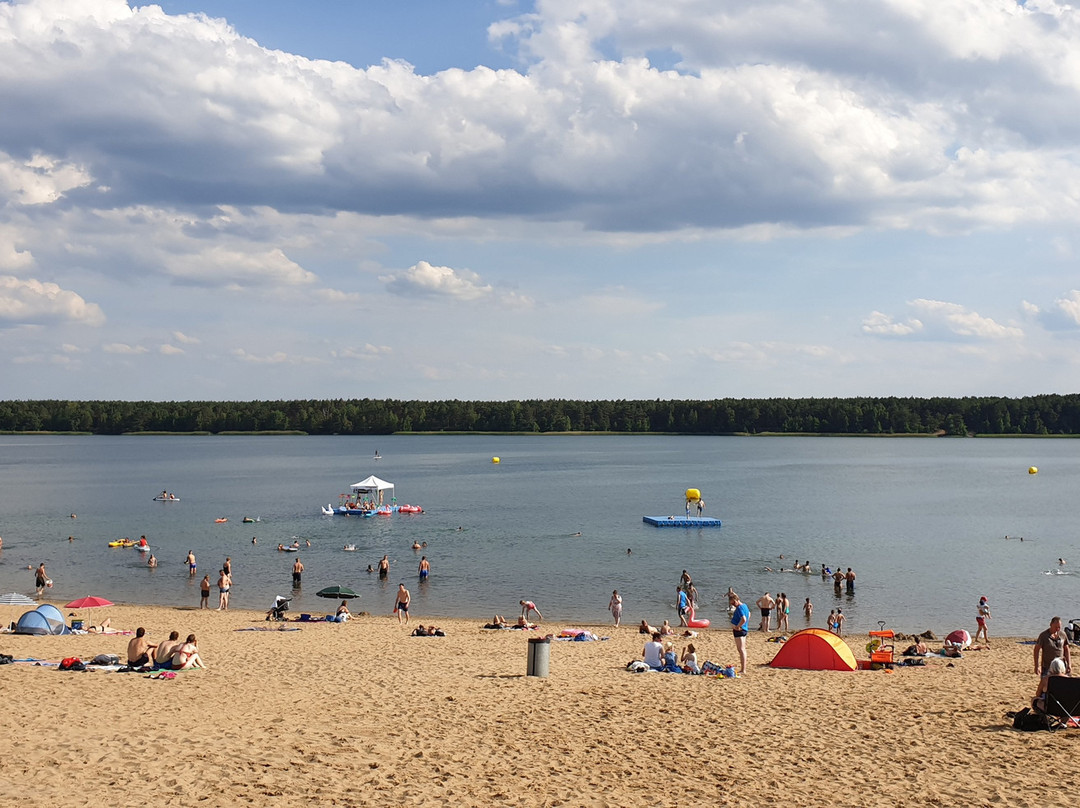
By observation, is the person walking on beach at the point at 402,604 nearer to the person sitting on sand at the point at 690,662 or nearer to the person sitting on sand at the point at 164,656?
the person sitting on sand at the point at 164,656

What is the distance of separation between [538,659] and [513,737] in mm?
4391

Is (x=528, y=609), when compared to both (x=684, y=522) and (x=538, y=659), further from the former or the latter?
(x=684, y=522)

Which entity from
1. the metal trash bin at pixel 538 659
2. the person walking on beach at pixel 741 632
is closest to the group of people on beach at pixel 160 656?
the metal trash bin at pixel 538 659

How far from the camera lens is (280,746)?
454 inches

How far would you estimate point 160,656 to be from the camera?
53.7 ft

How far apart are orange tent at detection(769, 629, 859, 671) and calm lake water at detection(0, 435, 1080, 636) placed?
Result: 10.5 m

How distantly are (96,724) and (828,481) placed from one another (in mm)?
83401

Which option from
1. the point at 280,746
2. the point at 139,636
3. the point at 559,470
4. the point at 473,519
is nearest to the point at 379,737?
the point at 280,746

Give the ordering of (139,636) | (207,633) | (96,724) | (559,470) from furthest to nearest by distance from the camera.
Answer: (559,470) < (207,633) < (139,636) < (96,724)

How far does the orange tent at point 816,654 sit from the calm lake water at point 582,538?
10546 millimetres

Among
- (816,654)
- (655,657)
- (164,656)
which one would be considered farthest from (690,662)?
(164,656)

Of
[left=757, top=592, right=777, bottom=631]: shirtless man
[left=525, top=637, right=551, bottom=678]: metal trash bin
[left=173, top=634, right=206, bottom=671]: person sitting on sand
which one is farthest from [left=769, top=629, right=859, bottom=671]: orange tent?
[left=173, top=634, right=206, bottom=671]: person sitting on sand

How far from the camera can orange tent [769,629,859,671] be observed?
18.0 m

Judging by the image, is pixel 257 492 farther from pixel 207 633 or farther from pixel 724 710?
pixel 724 710
